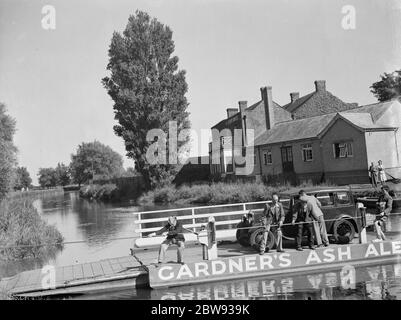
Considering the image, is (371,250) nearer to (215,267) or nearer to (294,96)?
(215,267)

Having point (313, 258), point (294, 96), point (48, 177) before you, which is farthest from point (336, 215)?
point (48, 177)

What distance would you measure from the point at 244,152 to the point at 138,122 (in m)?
11.9

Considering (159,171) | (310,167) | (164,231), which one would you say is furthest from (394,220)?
(159,171)

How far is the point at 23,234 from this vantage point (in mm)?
19812

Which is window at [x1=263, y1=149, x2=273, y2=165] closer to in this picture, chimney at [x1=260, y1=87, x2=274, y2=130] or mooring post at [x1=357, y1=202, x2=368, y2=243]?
chimney at [x1=260, y1=87, x2=274, y2=130]

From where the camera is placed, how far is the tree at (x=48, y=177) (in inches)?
4729

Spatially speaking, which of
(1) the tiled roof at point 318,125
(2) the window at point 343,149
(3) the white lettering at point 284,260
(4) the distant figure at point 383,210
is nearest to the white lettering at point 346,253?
(4) the distant figure at point 383,210

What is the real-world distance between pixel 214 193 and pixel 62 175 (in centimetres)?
9277

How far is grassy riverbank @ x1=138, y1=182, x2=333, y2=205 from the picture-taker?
103 ft

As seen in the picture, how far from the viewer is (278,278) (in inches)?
456

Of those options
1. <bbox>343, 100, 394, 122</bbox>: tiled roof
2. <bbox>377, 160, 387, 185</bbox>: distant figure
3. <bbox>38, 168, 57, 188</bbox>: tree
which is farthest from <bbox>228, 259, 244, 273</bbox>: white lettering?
<bbox>38, 168, 57, 188</bbox>: tree

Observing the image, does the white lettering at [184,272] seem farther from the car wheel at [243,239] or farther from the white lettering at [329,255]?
the white lettering at [329,255]
